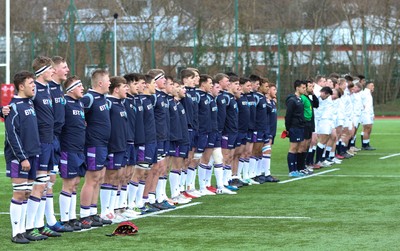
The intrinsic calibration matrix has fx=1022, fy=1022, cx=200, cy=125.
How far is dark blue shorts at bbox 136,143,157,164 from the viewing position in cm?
1388

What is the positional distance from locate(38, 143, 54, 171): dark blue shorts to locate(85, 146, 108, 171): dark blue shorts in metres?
0.93

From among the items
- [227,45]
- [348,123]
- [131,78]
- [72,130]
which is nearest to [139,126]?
[131,78]

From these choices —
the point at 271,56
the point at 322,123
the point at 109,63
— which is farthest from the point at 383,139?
the point at 109,63

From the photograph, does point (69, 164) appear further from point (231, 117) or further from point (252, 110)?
point (252, 110)

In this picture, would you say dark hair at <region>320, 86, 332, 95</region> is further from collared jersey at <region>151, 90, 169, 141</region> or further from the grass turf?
collared jersey at <region>151, 90, 169, 141</region>

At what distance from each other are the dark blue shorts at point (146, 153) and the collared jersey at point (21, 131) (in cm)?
280

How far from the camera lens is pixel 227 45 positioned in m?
44.1

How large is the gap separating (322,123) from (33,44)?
24.2m

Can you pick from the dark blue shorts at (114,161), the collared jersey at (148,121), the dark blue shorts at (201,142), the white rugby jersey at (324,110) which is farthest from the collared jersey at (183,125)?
the white rugby jersey at (324,110)

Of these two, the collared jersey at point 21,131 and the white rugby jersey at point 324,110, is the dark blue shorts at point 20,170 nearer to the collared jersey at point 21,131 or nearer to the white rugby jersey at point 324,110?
the collared jersey at point 21,131

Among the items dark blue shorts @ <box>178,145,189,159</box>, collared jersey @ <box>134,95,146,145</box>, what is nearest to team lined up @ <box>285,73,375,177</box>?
dark blue shorts @ <box>178,145,189,159</box>

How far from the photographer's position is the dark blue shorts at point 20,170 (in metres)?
11.2

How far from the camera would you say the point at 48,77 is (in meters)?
11.7

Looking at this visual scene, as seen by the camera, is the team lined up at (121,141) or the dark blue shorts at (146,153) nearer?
the team lined up at (121,141)
